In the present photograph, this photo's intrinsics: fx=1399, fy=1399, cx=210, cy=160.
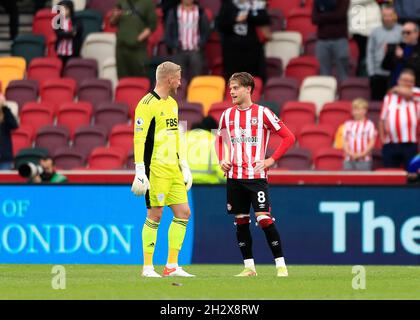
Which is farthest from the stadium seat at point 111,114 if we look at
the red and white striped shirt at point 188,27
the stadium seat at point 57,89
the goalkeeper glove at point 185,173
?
the goalkeeper glove at point 185,173

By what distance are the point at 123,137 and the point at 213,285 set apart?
9.28 m

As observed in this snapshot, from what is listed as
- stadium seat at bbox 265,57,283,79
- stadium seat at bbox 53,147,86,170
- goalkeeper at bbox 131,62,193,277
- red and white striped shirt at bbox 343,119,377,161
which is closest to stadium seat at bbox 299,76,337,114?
stadium seat at bbox 265,57,283,79

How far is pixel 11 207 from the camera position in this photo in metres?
19.0

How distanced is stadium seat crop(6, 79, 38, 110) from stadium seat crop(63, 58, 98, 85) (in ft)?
2.54

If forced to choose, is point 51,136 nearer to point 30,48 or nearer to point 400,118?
point 30,48

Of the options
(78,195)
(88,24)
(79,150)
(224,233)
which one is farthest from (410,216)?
(88,24)

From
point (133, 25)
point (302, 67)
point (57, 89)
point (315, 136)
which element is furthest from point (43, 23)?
point (315, 136)

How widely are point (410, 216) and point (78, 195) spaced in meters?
4.50

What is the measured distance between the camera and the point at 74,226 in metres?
19.0

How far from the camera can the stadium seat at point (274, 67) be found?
23797mm

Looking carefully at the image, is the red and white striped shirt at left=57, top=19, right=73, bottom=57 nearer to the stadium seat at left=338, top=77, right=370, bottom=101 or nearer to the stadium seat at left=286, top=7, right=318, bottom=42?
the stadium seat at left=286, top=7, right=318, bottom=42

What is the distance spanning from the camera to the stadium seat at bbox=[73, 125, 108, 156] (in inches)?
887

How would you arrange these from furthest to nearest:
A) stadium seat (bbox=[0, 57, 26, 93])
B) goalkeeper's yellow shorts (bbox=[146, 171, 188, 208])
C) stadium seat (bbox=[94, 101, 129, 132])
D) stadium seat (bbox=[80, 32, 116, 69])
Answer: stadium seat (bbox=[80, 32, 116, 69]) → stadium seat (bbox=[0, 57, 26, 93]) → stadium seat (bbox=[94, 101, 129, 132]) → goalkeeper's yellow shorts (bbox=[146, 171, 188, 208])

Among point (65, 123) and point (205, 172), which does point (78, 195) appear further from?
point (65, 123)
